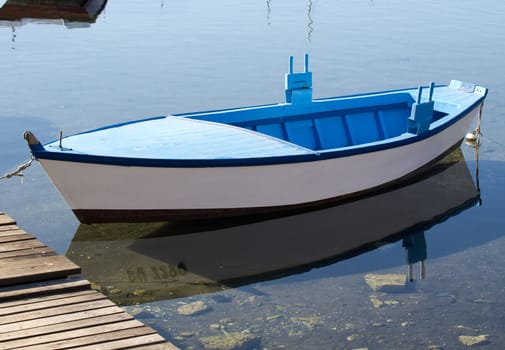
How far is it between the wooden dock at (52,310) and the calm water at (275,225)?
45.3 inches

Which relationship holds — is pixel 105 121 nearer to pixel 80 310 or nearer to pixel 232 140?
pixel 232 140

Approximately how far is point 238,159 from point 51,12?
22.4 metres

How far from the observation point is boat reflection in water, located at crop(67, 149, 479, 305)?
10.3 meters

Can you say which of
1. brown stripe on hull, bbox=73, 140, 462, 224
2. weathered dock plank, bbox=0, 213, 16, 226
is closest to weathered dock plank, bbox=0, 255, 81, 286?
weathered dock plank, bbox=0, 213, 16, 226

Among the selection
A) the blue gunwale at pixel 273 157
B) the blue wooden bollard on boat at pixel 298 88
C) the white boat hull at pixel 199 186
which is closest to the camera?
the blue gunwale at pixel 273 157

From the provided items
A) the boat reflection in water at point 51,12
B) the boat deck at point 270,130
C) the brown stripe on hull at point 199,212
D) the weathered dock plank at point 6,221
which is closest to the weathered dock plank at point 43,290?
the weathered dock plank at point 6,221

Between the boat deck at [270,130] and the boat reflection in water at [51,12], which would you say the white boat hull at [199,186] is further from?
the boat reflection in water at [51,12]

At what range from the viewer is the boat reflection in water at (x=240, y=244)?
1030 centimetres

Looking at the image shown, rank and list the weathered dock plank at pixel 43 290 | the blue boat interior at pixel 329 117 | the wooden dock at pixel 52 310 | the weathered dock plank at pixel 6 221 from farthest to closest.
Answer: the blue boat interior at pixel 329 117 < the weathered dock plank at pixel 6 221 < the weathered dock plank at pixel 43 290 < the wooden dock at pixel 52 310

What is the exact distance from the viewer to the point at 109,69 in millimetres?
21750

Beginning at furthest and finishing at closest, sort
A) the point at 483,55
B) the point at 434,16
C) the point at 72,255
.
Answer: the point at 434,16, the point at 483,55, the point at 72,255

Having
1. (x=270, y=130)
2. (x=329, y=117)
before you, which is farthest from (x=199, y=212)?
(x=329, y=117)

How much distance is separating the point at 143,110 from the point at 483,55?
10766 mm

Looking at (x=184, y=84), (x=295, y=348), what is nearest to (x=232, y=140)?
(x=295, y=348)
